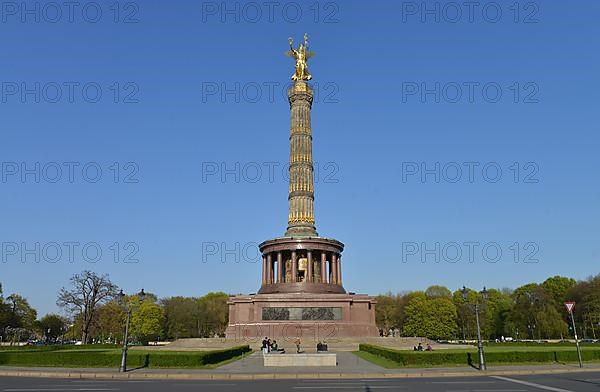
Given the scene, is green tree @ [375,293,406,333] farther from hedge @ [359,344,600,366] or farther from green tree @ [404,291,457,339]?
hedge @ [359,344,600,366]

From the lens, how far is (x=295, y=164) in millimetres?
54062

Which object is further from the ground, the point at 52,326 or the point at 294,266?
the point at 294,266

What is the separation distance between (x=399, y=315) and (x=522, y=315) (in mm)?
22928

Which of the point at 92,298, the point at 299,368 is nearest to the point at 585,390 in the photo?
the point at 299,368

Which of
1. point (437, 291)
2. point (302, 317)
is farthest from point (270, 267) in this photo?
point (437, 291)

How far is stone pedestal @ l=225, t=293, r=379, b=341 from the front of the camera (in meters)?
42.6

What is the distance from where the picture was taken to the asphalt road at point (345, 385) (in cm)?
1507

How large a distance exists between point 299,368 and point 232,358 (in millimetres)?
8937

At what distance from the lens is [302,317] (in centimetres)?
4331

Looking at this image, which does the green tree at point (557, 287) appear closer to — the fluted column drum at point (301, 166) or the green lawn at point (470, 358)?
the fluted column drum at point (301, 166)

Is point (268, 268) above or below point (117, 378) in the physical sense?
above

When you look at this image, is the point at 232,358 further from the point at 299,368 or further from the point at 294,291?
the point at 294,291

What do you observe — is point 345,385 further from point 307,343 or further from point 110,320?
point 110,320

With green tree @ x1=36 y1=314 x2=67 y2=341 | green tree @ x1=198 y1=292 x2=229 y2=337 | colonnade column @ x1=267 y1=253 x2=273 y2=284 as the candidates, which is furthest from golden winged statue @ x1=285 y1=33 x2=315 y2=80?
green tree @ x1=36 y1=314 x2=67 y2=341
